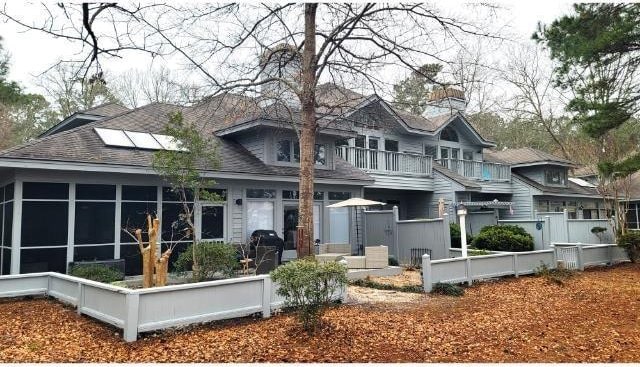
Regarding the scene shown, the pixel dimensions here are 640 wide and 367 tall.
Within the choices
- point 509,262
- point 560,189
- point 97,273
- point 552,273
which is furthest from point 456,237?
point 560,189

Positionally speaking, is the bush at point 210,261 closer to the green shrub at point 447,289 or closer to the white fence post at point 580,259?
the green shrub at point 447,289

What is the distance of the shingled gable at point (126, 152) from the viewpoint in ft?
32.1

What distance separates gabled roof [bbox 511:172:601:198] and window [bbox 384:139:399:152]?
7802mm

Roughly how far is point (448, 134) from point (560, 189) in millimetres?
7527

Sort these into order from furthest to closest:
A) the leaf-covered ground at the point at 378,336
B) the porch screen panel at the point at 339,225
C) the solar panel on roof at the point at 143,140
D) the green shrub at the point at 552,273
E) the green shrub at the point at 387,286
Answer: the porch screen panel at the point at 339,225 → the solar panel on roof at the point at 143,140 → the green shrub at the point at 552,273 → the green shrub at the point at 387,286 → the leaf-covered ground at the point at 378,336

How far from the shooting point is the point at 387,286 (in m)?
9.68

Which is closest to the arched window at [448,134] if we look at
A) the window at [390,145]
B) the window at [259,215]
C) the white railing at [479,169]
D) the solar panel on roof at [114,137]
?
the white railing at [479,169]

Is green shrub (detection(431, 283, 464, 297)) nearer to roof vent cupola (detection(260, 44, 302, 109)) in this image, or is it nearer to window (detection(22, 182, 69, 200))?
roof vent cupola (detection(260, 44, 302, 109))

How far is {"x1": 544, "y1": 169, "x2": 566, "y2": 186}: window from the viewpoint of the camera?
2500 centimetres

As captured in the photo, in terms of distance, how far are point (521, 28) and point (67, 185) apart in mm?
10862

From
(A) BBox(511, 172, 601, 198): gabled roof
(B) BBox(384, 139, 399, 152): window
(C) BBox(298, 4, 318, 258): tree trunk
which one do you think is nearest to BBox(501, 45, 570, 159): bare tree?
(A) BBox(511, 172, 601, 198): gabled roof

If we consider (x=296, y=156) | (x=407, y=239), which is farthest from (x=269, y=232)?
(x=407, y=239)

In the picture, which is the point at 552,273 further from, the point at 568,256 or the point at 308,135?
the point at 308,135

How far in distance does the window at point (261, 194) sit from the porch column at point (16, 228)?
563cm
